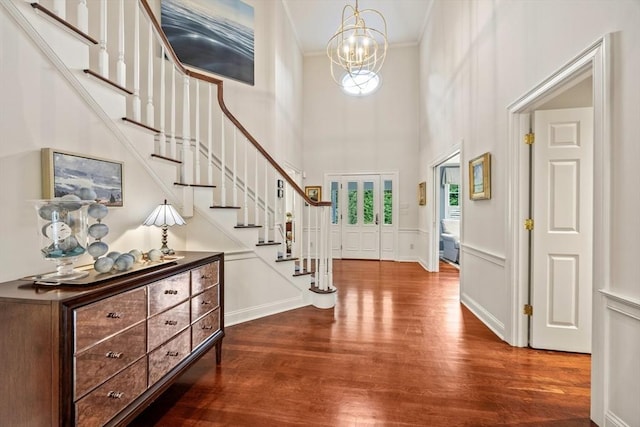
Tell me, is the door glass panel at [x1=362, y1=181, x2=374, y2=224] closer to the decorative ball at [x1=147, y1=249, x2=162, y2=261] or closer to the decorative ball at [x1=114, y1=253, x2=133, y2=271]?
the decorative ball at [x1=147, y1=249, x2=162, y2=261]

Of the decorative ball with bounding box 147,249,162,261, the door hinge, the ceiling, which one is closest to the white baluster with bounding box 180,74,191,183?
the decorative ball with bounding box 147,249,162,261

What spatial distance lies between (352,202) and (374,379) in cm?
543

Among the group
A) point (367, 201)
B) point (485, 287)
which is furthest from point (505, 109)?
point (367, 201)

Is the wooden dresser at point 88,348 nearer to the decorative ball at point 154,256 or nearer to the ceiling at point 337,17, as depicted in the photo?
the decorative ball at point 154,256

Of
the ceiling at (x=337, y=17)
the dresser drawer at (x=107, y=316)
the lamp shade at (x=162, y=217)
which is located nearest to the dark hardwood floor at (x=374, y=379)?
the dresser drawer at (x=107, y=316)

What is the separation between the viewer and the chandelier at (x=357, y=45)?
3635 millimetres

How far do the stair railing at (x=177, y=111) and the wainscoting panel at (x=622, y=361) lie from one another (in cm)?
253

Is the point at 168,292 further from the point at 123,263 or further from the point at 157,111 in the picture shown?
the point at 157,111

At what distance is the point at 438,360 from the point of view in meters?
2.41

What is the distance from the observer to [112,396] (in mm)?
1383

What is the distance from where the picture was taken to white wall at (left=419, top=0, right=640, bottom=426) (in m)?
1.51

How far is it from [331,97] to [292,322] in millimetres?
5804

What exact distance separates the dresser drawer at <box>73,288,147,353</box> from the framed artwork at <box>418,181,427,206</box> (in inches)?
221

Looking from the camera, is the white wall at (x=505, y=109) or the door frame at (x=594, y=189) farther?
A: the door frame at (x=594, y=189)
